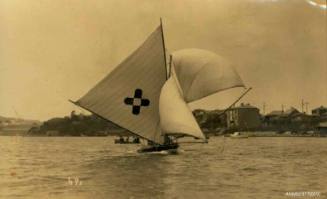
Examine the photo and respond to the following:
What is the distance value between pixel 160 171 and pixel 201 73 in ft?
2.36

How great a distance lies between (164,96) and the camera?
3314 mm

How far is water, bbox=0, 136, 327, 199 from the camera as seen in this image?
264 cm

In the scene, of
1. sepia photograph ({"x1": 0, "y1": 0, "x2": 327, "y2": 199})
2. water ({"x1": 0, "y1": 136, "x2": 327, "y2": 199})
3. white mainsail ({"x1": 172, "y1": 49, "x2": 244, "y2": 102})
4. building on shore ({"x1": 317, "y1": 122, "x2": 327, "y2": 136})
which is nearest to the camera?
water ({"x1": 0, "y1": 136, "x2": 327, "y2": 199})

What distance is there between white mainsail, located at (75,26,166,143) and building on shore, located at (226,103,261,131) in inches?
19.2

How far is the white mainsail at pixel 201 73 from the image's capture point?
3.10 meters

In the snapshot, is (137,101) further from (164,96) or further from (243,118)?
(243,118)

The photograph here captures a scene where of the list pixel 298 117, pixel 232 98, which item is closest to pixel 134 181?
pixel 232 98

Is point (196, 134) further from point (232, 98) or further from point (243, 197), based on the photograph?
point (243, 197)

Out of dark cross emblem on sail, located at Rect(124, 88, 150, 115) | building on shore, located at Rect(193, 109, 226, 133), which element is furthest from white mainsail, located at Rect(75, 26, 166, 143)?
building on shore, located at Rect(193, 109, 226, 133)

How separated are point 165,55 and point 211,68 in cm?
30

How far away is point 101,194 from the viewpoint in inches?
104

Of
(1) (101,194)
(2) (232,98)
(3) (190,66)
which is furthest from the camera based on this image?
(3) (190,66)

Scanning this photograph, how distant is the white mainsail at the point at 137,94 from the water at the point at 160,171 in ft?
0.63

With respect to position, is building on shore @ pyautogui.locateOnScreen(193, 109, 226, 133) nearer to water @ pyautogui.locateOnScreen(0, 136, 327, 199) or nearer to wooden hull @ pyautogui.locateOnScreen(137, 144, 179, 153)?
water @ pyautogui.locateOnScreen(0, 136, 327, 199)
